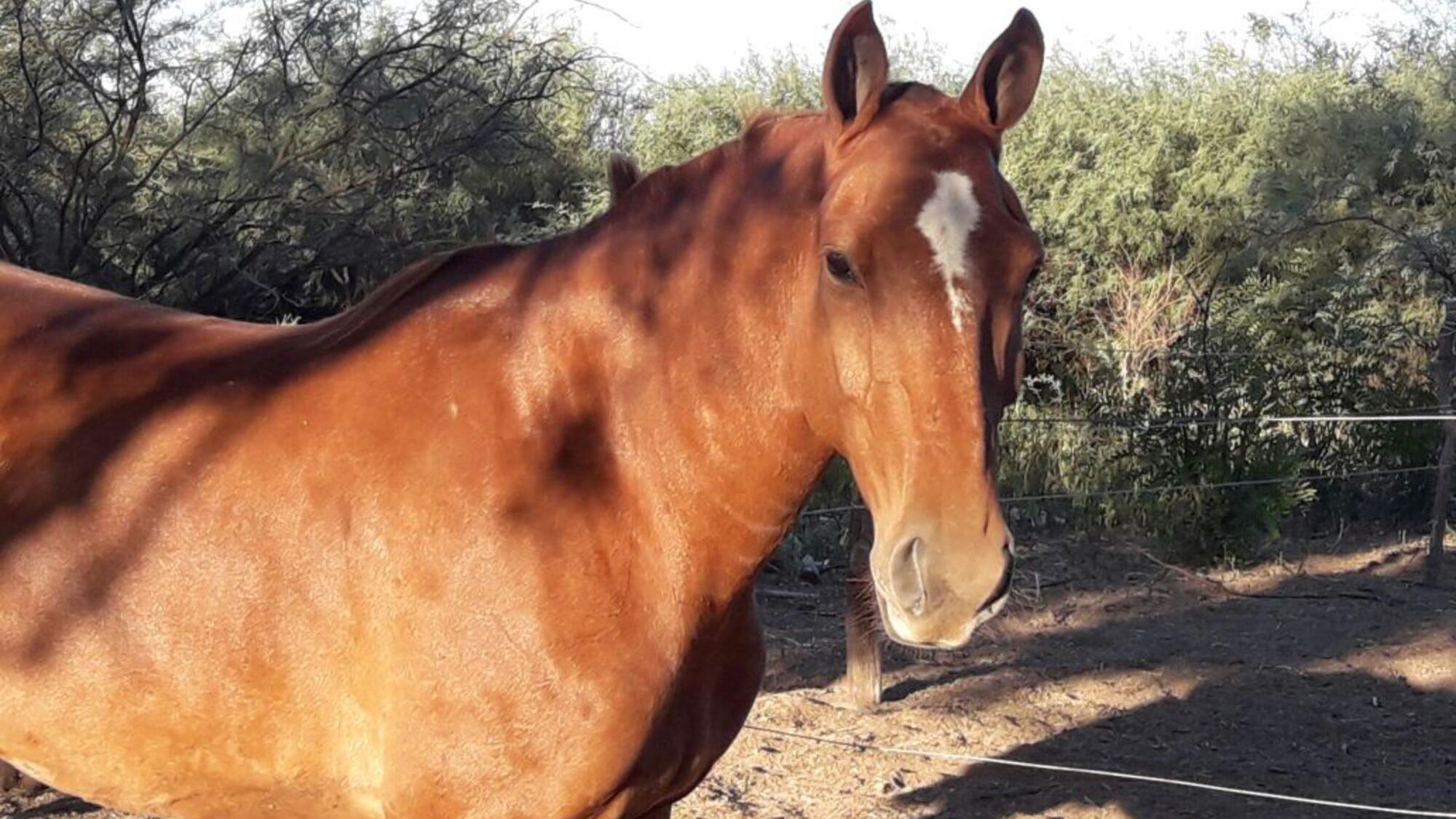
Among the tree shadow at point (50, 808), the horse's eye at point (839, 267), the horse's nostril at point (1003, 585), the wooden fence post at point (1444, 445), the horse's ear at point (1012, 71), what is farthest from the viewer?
the wooden fence post at point (1444, 445)

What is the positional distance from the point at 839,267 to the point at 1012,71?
499 mm

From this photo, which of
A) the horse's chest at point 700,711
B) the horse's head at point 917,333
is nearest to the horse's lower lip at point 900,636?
the horse's head at point 917,333

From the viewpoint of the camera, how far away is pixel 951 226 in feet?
6.41

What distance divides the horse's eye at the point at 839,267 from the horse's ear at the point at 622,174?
2.10 ft

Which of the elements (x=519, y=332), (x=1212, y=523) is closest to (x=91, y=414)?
(x=519, y=332)

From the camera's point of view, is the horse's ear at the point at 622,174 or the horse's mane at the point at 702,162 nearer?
the horse's mane at the point at 702,162

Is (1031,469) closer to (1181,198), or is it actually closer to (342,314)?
(1181,198)

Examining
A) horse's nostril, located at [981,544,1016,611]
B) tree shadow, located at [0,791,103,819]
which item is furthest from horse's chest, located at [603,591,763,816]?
tree shadow, located at [0,791,103,819]

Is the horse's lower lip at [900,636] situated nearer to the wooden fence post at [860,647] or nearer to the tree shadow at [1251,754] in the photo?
the tree shadow at [1251,754]

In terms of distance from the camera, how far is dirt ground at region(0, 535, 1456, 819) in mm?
5102

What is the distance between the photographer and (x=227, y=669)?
2400 mm

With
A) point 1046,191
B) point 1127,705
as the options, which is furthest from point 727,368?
point 1046,191

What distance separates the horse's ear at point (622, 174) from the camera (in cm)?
257

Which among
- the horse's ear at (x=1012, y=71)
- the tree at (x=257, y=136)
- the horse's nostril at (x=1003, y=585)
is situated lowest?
the horse's nostril at (x=1003, y=585)
